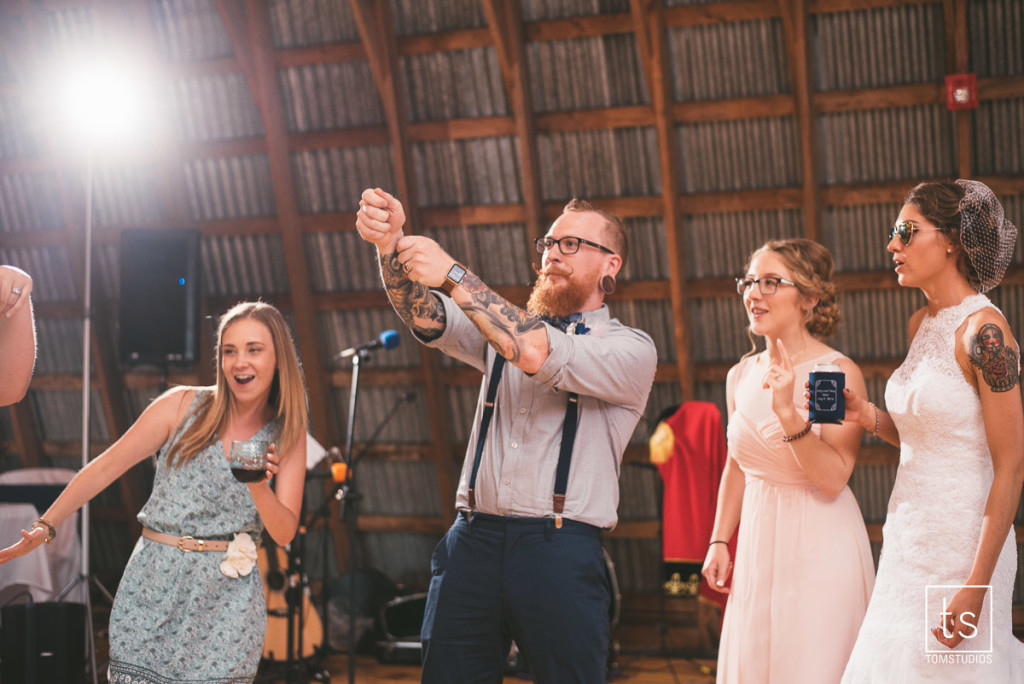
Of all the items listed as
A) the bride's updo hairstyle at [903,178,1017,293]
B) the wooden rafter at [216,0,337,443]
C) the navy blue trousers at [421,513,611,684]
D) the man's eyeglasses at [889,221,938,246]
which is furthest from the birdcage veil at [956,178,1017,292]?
the wooden rafter at [216,0,337,443]

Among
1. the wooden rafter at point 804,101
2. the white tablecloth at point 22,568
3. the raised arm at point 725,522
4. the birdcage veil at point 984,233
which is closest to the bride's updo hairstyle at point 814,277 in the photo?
the raised arm at point 725,522

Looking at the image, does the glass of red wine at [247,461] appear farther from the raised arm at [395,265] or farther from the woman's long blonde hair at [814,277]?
the woman's long blonde hair at [814,277]

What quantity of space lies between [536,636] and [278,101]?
6.13m

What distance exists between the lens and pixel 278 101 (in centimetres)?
752

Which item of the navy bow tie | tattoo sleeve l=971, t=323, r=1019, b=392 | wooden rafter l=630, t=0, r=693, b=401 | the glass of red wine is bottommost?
the glass of red wine

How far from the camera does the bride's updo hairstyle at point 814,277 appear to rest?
333cm

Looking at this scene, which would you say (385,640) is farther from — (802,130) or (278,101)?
(802,130)

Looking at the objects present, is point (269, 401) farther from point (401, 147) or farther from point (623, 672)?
point (401, 147)

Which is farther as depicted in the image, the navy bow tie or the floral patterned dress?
the floral patterned dress

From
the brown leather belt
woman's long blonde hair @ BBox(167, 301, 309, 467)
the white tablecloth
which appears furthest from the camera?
the white tablecloth

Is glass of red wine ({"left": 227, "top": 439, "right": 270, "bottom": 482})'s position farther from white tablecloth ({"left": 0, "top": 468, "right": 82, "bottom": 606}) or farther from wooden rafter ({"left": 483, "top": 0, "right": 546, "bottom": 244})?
wooden rafter ({"left": 483, "top": 0, "right": 546, "bottom": 244})

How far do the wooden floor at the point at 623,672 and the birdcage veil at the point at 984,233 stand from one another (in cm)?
417

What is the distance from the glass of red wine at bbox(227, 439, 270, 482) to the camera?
2557 millimetres

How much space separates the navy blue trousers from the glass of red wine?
0.58m
